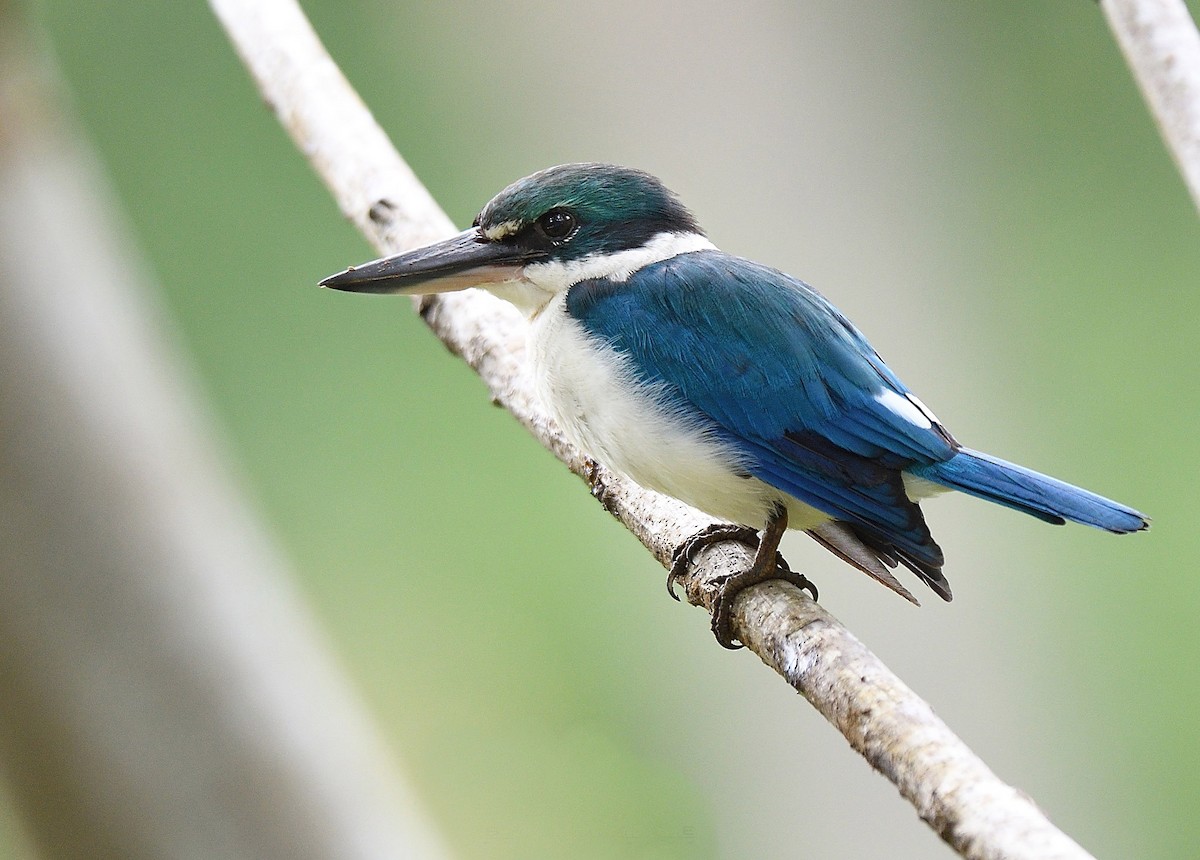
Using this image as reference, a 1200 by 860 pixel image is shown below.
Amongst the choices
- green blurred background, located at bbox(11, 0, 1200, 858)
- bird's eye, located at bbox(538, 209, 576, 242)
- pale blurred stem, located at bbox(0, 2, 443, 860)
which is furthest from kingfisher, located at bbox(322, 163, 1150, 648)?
green blurred background, located at bbox(11, 0, 1200, 858)

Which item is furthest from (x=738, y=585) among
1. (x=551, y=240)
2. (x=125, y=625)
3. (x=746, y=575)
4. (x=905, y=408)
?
(x=125, y=625)

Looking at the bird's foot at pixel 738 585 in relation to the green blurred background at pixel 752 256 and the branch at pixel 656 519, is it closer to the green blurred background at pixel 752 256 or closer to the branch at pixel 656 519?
the branch at pixel 656 519

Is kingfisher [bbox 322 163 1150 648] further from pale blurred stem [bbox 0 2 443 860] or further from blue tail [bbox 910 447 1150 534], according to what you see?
pale blurred stem [bbox 0 2 443 860]

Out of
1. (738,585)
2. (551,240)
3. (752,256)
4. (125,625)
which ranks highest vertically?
(752,256)

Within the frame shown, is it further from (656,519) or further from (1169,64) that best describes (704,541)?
(1169,64)

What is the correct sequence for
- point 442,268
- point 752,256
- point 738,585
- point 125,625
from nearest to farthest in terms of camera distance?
point 125,625, point 738,585, point 442,268, point 752,256

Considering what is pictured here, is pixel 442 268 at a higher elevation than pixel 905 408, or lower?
higher

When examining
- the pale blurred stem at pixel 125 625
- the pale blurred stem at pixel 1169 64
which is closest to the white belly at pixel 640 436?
the pale blurred stem at pixel 125 625
